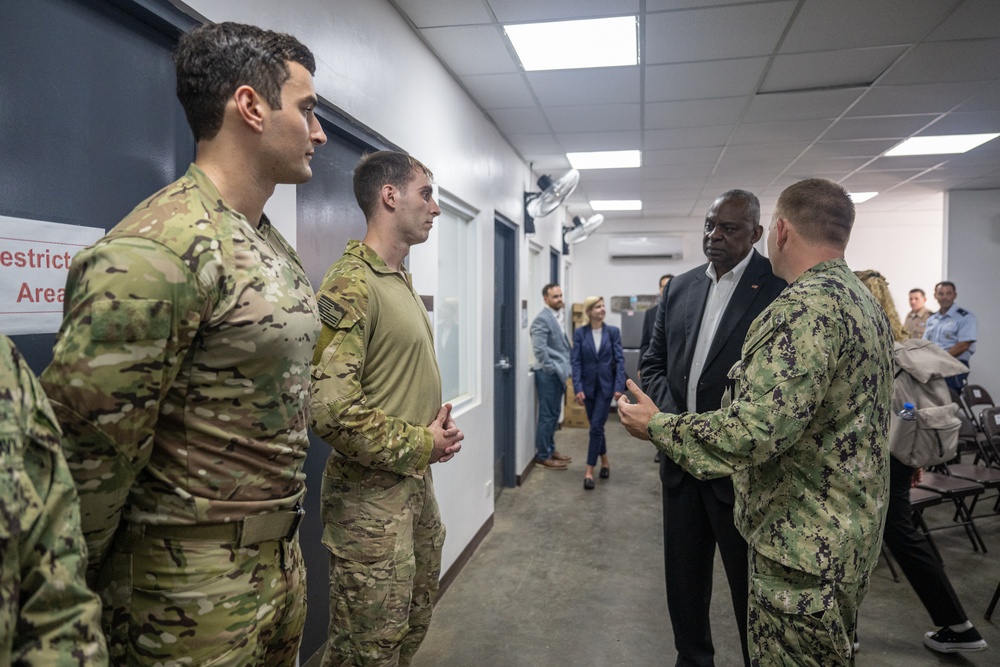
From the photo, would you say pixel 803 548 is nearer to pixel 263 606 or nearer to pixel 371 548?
pixel 371 548

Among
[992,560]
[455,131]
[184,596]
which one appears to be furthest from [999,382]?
[184,596]

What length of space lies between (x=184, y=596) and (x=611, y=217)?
8581 millimetres

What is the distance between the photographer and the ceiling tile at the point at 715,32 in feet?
8.29

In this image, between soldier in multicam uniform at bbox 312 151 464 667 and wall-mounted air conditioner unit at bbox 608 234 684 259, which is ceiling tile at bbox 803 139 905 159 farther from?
soldier in multicam uniform at bbox 312 151 464 667

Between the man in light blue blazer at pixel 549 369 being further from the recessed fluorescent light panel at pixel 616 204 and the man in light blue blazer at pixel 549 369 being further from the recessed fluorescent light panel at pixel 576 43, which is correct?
the recessed fluorescent light panel at pixel 576 43

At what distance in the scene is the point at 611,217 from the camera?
8867mm

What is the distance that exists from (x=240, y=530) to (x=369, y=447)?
1.62 feet

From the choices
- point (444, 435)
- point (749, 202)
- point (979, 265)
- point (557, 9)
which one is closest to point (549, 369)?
point (557, 9)

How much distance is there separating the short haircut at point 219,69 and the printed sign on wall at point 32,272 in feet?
1.21

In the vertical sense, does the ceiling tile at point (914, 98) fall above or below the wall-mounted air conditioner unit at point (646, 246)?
above

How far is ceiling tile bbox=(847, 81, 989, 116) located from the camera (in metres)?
3.50

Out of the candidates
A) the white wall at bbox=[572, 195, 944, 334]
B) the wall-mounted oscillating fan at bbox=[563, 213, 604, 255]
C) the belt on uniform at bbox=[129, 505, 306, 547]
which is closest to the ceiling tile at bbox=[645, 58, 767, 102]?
the belt on uniform at bbox=[129, 505, 306, 547]

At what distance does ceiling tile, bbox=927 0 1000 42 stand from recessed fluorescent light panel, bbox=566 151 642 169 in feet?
8.00

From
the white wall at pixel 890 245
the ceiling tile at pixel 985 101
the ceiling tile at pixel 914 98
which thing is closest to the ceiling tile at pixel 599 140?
the ceiling tile at pixel 914 98
